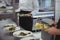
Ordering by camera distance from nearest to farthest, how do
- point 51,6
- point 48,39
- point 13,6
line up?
point 48,39, point 13,6, point 51,6

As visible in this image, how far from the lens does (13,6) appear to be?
1.53m

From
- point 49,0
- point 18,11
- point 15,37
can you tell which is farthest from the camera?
point 49,0

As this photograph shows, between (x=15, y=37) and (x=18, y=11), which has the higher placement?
(x=18, y=11)

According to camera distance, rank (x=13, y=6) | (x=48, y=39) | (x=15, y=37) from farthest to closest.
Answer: (x=13, y=6), (x=15, y=37), (x=48, y=39)

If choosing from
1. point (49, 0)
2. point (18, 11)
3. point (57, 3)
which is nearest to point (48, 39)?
point (18, 11)

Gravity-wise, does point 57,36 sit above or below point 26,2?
below

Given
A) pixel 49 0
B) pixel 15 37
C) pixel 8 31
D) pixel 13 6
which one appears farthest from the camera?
pixel 49 0

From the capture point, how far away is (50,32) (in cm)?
84

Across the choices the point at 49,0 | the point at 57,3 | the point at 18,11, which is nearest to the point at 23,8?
the point at 18,11

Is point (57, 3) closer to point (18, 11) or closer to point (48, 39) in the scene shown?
point (18, 11)

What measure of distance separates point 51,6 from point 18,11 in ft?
3.87

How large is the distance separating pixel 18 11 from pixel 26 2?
15 centimetres

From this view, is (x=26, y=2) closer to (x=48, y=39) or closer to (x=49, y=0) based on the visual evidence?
(x=48, y=39)

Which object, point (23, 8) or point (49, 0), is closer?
point (23, 8)
